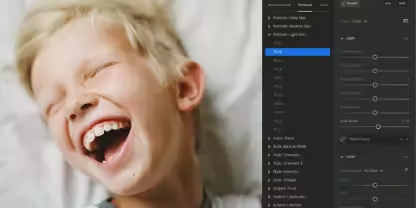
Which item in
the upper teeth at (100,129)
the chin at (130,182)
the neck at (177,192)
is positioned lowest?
the neck at (177,192)

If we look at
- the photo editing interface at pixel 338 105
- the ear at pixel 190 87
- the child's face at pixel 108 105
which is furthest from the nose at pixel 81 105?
the photo editing interface at pixel 338 105

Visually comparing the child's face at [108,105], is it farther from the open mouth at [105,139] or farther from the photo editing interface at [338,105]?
the photo editing interface at [338,105]

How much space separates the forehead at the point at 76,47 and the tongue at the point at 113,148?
107 millimetres

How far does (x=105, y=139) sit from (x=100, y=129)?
0.08ft

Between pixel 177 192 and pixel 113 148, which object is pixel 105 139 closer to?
pixel 113 148

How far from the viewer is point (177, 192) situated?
0.83 metres

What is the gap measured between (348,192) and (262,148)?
140 millimetres

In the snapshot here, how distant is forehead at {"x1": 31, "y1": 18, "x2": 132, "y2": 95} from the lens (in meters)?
0.79

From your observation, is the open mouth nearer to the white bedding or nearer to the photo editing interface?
the white bedding

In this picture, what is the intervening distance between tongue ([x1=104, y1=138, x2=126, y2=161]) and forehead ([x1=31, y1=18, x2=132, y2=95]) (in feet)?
0.35

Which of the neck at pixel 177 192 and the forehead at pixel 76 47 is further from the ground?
the forehead at pixel 76 47

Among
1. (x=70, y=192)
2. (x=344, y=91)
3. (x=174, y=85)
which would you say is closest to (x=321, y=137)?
(x=344, y=91)

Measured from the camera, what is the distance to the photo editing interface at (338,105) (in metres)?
0.87

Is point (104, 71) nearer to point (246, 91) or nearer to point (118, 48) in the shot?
point (118, 48)
